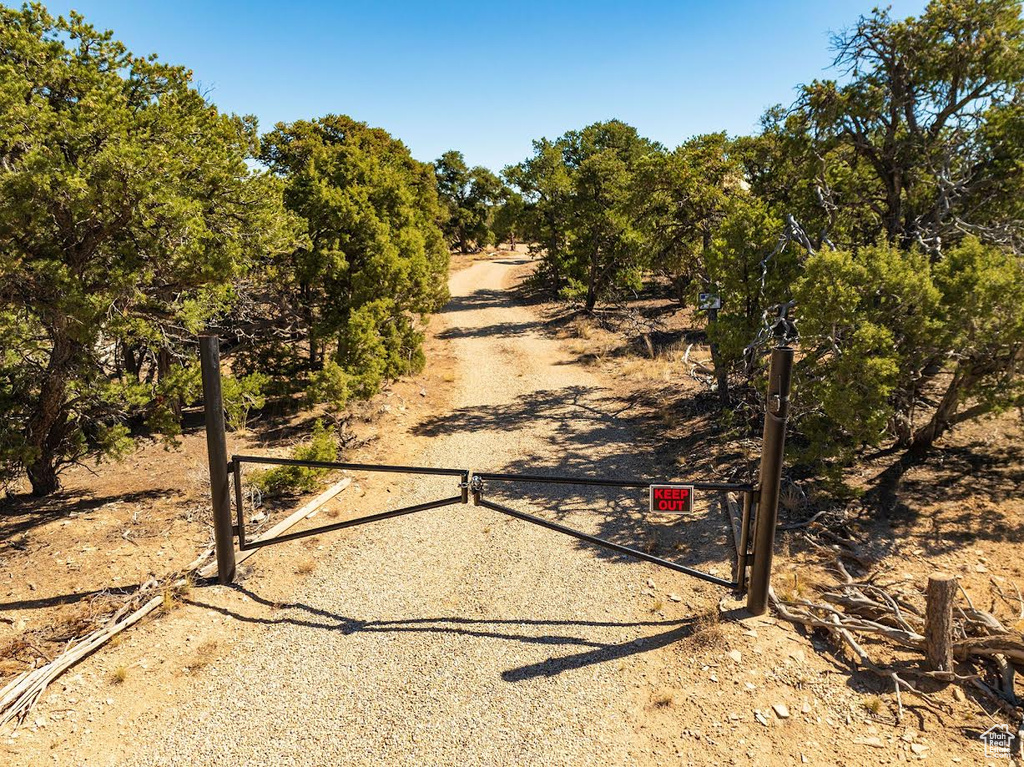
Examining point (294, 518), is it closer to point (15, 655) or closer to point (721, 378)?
point (15, 655)

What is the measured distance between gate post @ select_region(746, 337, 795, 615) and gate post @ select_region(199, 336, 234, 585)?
18.0ft

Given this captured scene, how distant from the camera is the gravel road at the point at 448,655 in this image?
4.71m

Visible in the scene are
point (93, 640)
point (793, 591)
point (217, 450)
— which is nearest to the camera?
point (93, 640)

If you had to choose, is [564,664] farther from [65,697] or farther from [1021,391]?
[1021,391]

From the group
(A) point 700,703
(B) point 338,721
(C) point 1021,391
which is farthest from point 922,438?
(B) point 338,721

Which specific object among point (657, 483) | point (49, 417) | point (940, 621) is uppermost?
point (49, 417)

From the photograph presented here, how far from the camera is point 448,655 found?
5.79 metres

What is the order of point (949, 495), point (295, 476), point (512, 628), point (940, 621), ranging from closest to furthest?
1. point (940, 621)
2. point (512, 628)
3. point (949, 495)
4. point (295, 476)

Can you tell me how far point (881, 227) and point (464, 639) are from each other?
1085 cm

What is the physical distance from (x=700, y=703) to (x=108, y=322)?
8.14 meters

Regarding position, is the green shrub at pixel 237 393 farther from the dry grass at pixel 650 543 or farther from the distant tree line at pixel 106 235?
the dry grass at pixel 650 543

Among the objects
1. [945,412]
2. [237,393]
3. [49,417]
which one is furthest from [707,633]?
[49,417]

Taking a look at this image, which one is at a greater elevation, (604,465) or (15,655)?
(15,655)

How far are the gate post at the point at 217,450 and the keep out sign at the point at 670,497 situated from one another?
14.8 ft
